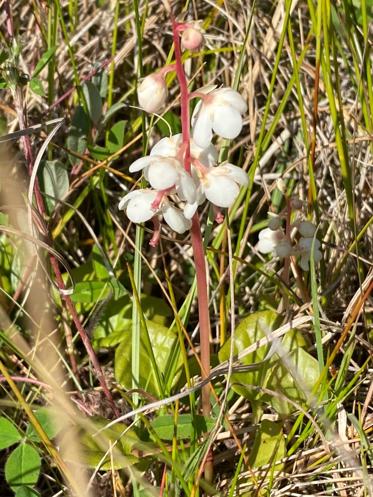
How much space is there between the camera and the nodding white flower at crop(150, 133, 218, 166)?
113 centimetres

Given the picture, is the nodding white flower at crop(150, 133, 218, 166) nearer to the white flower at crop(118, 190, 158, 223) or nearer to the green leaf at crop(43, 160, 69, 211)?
the white flower at crop(118, 190, 158, 223)

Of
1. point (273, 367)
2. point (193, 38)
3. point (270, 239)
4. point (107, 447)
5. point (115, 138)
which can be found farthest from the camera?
point (115, 138)

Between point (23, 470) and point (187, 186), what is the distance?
0.60 meters

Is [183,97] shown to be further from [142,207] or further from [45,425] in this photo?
[45,425]

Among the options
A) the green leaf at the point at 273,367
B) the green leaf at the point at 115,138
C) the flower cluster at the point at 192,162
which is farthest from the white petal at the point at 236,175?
the green leaf at the point at 115,138

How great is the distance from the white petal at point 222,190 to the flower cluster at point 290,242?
0.43m

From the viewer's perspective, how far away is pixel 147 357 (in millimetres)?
1558

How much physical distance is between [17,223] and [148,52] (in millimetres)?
670

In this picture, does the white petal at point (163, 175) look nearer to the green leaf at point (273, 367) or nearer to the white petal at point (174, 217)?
the white petal at point (174, 217)

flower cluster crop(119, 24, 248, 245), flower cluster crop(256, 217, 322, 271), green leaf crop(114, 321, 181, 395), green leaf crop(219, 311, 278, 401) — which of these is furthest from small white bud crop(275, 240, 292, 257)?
flower cluster crop(119, 24, 248, 245)

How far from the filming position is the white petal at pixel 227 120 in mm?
1033

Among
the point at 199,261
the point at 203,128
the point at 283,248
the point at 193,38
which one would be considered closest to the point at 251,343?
the point at 283,248

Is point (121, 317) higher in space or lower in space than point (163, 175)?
lower

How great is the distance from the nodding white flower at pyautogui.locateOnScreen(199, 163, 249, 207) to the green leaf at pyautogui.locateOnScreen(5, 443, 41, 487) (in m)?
0.57
